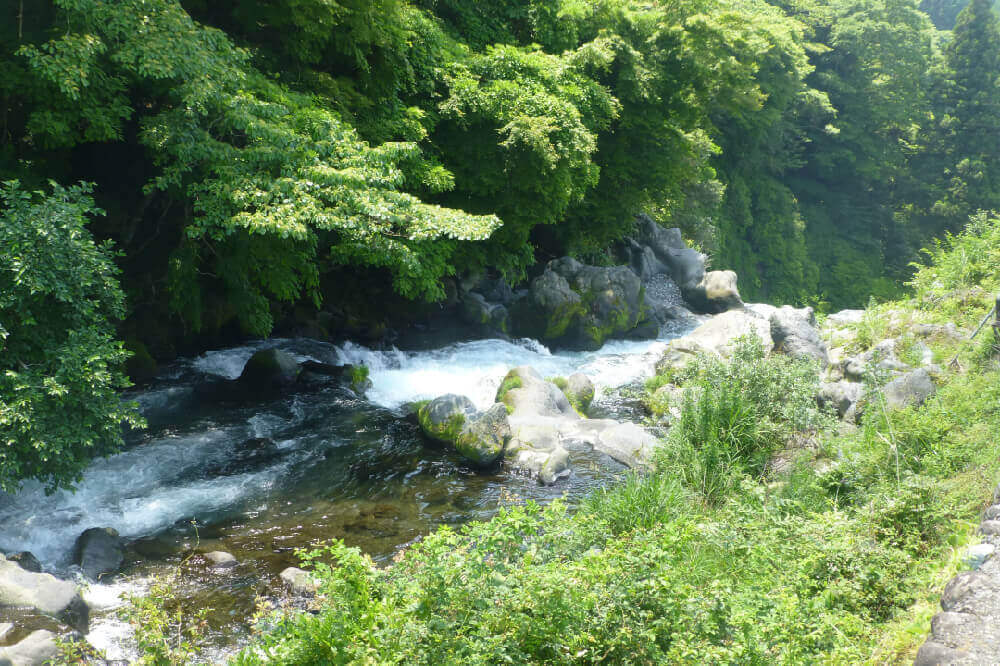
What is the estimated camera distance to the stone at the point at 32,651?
436cm

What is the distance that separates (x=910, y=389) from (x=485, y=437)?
5251mm

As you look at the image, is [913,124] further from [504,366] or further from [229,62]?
[229,62]

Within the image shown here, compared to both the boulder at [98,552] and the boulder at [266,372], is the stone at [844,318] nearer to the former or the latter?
the boulder at [266,372]

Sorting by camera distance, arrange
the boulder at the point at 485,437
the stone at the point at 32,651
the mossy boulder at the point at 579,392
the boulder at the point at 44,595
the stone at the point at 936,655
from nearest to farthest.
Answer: the stone at the point at 936,655, the stone at the point at 32,651, the boulder at the point at 44,595, the boulder at the point at 485,437, the mossy boulder at the point at 579,392

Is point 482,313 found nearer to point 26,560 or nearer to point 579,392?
point 579,392

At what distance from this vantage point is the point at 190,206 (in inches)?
380

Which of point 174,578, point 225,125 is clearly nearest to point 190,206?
point 225,125

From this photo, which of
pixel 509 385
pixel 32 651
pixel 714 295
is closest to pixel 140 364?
pixel 509 385

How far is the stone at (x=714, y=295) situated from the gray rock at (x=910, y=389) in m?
12.8

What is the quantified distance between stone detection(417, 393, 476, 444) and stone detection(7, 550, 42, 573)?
487cm

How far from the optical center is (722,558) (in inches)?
191

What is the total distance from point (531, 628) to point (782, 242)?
103 feet

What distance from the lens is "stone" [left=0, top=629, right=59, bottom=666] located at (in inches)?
171

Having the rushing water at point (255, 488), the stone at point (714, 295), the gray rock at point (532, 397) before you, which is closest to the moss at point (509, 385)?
the gray rock at point (532, 397)
